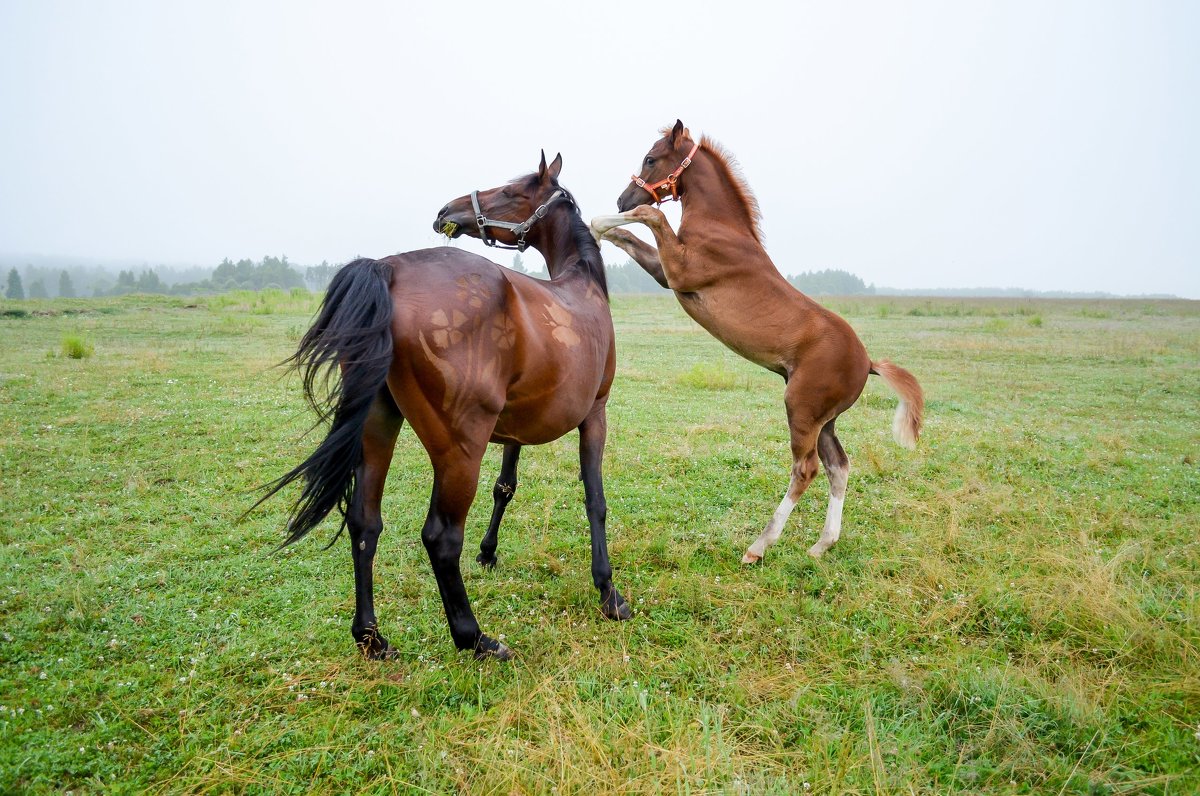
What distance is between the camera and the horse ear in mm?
4859

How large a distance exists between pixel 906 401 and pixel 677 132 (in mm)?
3049

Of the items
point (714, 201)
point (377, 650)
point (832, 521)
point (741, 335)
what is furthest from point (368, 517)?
point (832, 521)

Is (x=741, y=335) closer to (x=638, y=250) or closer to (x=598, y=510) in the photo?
(x=638, y=250)

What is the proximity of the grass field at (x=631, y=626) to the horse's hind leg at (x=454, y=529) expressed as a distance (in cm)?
16

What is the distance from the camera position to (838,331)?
4914 mm

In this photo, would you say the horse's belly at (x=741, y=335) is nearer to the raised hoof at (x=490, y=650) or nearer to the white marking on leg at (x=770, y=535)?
the white marking on leg at (x=770, y=535)

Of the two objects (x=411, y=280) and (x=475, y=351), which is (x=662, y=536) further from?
(x=411, y=280)

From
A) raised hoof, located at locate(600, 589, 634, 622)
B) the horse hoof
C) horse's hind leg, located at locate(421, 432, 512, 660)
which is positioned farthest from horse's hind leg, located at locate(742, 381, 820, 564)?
the horse hoof

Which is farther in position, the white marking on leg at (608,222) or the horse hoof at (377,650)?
the white marking on leg at (608,222)

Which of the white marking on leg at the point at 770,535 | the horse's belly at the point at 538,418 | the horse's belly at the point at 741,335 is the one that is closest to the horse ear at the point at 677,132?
the horse's belly at the point at 741,335

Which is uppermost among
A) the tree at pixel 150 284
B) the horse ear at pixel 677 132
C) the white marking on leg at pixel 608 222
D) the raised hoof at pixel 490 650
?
the tree at pixel 150 284

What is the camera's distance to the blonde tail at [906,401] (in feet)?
17.7

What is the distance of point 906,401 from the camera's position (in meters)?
5.43

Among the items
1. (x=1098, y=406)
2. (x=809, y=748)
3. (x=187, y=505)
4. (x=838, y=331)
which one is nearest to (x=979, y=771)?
(x=809, y=748)
